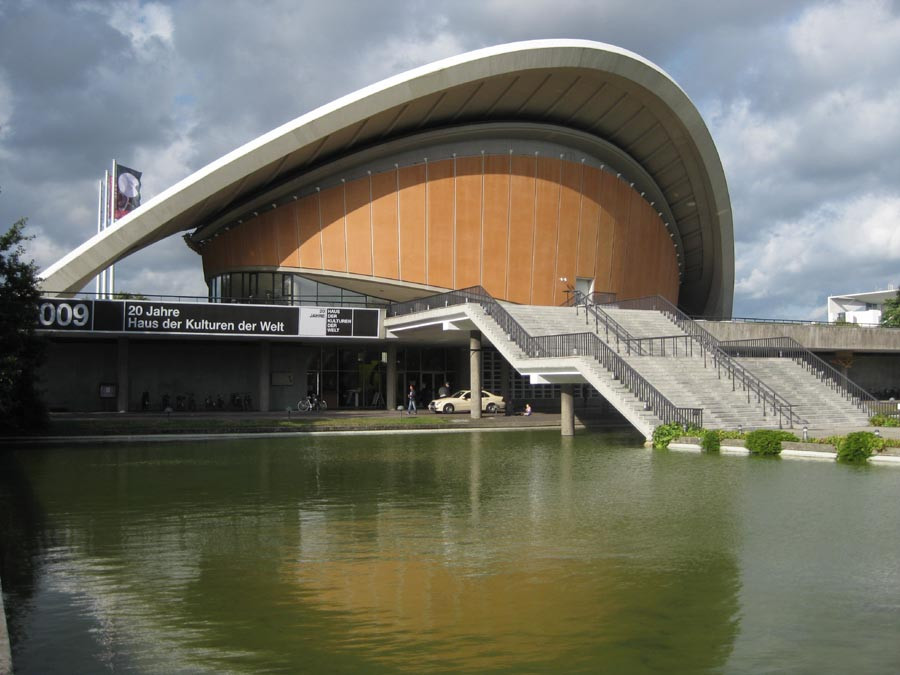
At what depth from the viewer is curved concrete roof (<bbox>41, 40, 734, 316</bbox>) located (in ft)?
Answer: 110

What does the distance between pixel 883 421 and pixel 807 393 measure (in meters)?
2.72

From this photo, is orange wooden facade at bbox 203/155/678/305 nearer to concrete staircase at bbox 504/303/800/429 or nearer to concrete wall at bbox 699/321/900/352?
concrete wall at bbox 699/321/900/352

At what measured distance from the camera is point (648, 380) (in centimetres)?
A: 2553

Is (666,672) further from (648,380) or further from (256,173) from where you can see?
(256,173)

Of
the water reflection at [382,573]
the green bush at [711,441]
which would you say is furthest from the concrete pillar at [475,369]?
the water reflection at [382,573]

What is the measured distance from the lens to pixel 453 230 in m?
40.1

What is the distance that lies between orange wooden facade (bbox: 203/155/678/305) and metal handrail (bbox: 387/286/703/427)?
5.92m

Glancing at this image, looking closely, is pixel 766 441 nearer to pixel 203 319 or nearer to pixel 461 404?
pixel 461 404

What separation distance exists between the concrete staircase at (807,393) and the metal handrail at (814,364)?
422 mm

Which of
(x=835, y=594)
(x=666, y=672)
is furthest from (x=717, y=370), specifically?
(x=666, y=672)

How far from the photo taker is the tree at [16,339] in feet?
74.0

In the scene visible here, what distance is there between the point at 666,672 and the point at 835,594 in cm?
269

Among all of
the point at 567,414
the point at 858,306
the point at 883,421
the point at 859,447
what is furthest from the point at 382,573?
the point at 858,306

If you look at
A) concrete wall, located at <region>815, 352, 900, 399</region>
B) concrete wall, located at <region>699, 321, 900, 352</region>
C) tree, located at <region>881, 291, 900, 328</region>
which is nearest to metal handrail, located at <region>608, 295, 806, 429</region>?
concrete wall, located at <region>699, 321, 900, 352</region>
